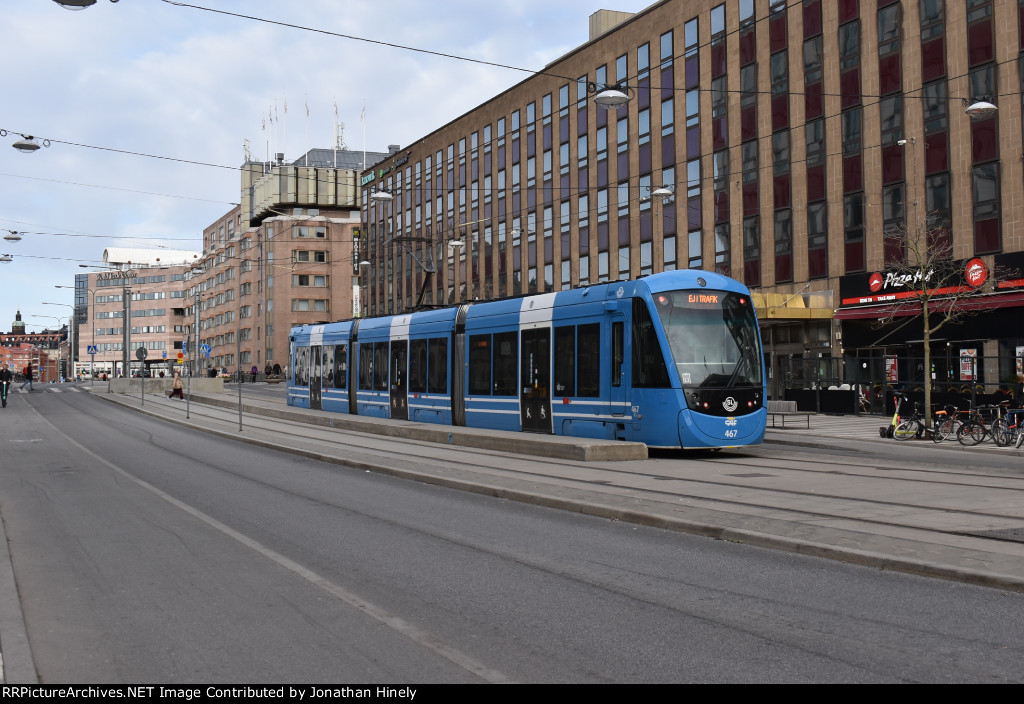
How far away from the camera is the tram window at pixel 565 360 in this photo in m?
18.9

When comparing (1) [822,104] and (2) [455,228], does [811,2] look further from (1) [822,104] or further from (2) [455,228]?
(2) [455,228]

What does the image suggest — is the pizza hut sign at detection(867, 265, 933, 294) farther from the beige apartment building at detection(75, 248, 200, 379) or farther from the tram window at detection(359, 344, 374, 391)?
the beige apartment building at detection(75, 248, 200, 379)

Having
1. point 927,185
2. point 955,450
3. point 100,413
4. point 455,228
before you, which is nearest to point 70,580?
point 955,450

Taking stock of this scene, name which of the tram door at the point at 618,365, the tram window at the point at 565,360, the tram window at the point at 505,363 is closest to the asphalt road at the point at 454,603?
the tram door at the point at 618,365

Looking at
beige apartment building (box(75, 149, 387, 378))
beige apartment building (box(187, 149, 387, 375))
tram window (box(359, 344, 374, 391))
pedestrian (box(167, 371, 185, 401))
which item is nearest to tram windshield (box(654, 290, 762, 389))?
tram window (box(359, 344, 374, 391))

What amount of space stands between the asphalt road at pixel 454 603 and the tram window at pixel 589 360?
726 cm

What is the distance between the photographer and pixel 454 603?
627 centimetres

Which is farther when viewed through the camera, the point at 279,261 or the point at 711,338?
the point at 279,261

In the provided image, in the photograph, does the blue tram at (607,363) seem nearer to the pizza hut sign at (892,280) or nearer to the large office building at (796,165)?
the large office building at (796,165)

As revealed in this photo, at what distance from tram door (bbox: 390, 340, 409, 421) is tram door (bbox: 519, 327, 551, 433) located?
20.2 ft

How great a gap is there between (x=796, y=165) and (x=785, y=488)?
27637mm

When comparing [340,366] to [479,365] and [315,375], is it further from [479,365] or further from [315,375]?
[479,365]

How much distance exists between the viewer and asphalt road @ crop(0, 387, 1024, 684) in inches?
191

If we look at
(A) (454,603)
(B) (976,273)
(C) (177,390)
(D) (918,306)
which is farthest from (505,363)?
(C) (177,390)
